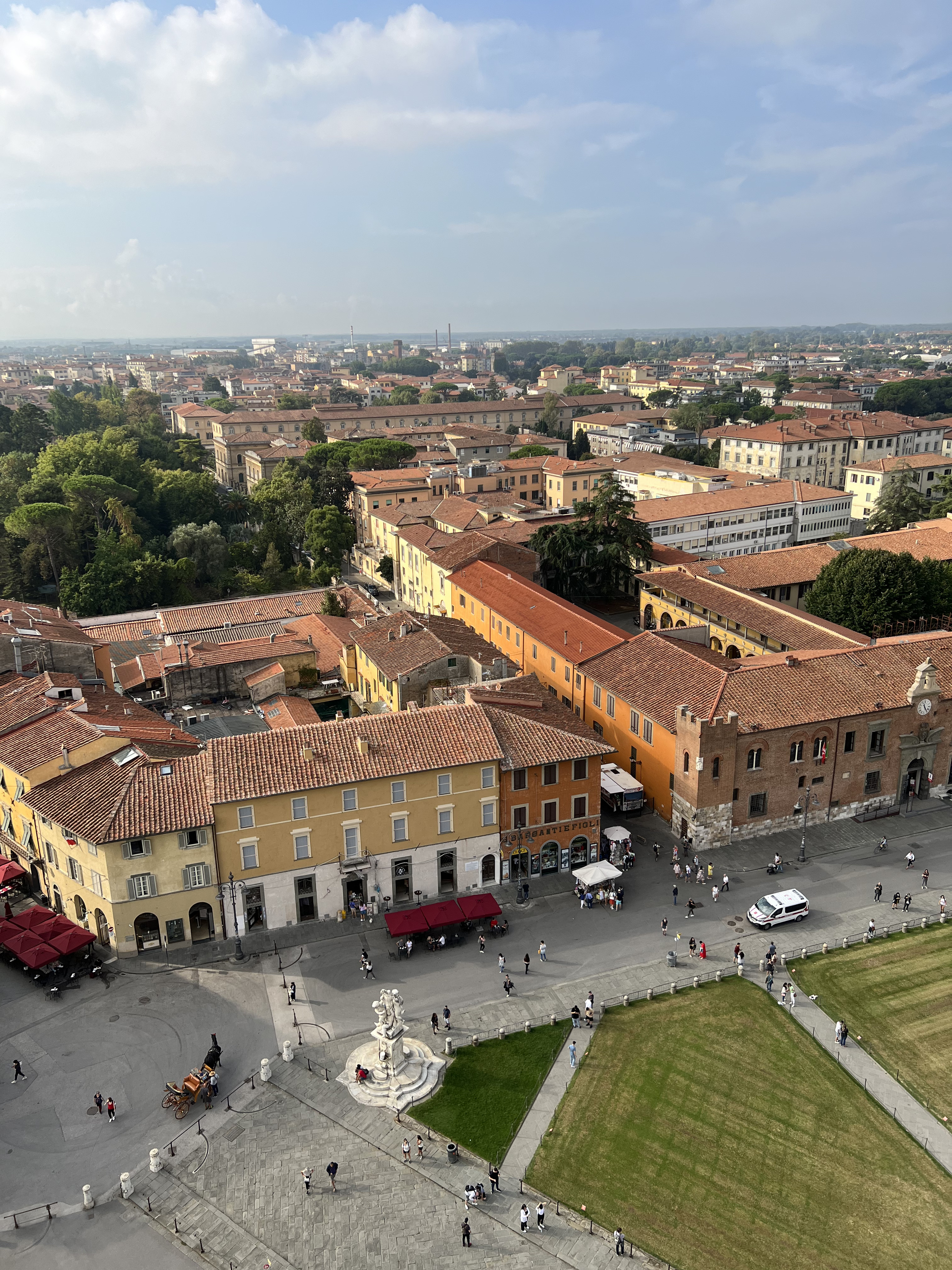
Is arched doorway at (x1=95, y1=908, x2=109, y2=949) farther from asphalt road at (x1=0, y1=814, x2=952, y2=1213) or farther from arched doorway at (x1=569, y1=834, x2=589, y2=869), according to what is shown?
arched doorway at (x1=569, y1=834, x2=589, y2=869)

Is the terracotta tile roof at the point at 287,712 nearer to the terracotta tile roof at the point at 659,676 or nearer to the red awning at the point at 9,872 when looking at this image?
the red awning at the point at 9,872

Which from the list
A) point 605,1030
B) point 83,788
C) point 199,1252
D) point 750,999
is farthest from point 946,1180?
point 83,788

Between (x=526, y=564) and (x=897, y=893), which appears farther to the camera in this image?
(x=526, y=564)

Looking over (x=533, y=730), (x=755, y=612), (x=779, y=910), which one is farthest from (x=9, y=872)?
(x=755, y=612)

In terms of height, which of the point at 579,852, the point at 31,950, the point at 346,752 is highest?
the point at 346,752

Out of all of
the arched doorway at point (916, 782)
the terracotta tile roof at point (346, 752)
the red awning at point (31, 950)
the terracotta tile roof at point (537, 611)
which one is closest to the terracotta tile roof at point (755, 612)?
the terracotta tile roof at point (537, 611)

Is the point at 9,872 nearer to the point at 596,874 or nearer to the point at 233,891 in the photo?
the point at 233,891

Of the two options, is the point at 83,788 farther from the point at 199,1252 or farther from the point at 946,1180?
the point at 946,1180
